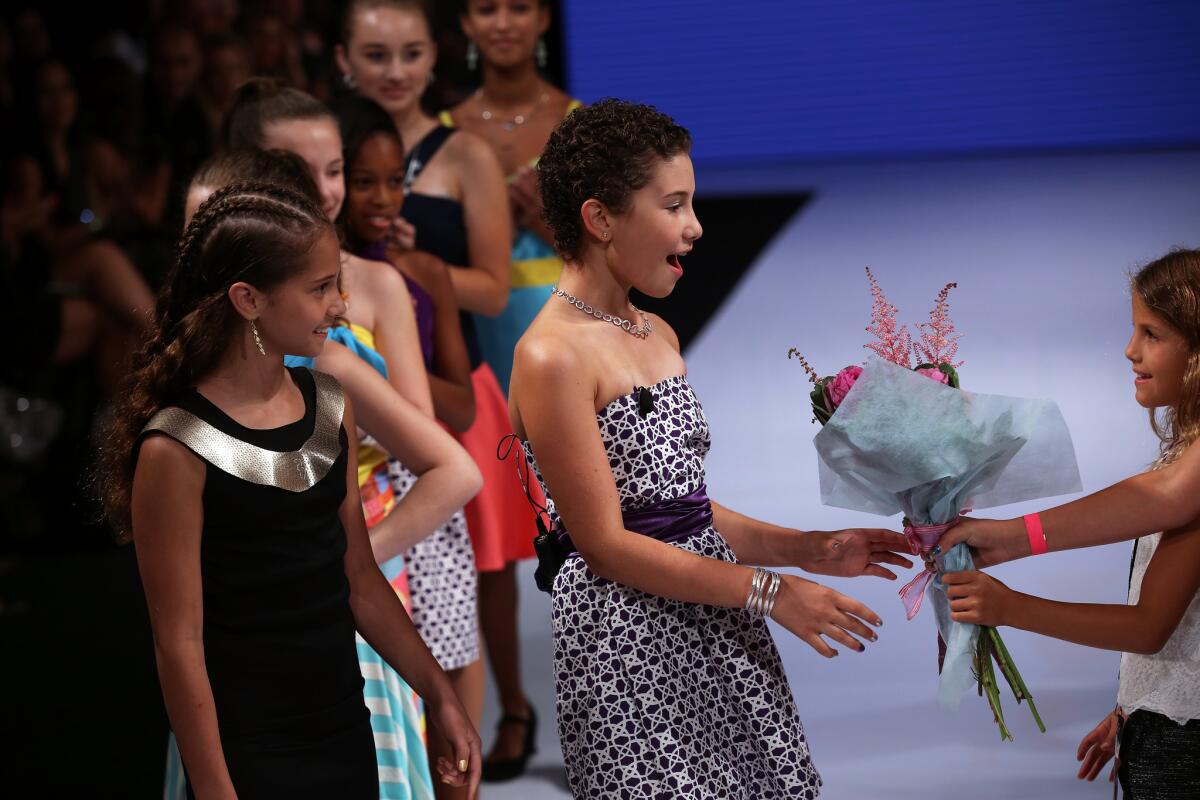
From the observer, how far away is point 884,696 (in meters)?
3.79

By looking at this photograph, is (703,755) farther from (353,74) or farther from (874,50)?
(874,50)

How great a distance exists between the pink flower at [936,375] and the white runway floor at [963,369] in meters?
1.54

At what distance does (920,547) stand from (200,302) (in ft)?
3.20

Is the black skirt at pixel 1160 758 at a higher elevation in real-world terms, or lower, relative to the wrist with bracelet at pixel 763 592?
lower

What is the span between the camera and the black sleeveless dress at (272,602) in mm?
1791

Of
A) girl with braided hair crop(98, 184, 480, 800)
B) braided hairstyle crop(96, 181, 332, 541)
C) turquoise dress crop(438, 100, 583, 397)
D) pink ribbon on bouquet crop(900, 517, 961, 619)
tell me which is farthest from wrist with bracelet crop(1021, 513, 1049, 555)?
turquoise dress crop(438, 100, 583, 397)

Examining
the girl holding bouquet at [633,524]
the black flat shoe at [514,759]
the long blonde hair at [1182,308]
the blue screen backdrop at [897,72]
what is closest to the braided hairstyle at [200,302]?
the girl holding bouquet at [633,524]

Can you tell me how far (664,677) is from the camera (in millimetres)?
2041

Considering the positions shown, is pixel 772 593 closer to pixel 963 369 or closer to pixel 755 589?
pixel 755 589

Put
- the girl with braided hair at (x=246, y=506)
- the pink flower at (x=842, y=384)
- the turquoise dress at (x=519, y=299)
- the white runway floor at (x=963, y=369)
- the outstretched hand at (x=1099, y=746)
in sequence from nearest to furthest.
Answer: the girl with braided hair at (x=246, y=506) → the pink flower at (x=842, y=384) → the outstretched hand at (x=1099, y=746) → the white runway floor at (x=963, y=369) → the turquoise dress at (x=519, y=299)

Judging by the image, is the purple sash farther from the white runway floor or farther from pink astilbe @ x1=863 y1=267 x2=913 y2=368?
the white runway floor

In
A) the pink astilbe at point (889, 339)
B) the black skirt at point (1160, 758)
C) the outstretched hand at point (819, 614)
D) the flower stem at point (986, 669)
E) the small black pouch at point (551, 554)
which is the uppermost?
the pink astilbe at point (889, 339)

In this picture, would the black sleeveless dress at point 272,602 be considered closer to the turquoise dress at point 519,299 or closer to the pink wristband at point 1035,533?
the pink wristband at point 1035,533

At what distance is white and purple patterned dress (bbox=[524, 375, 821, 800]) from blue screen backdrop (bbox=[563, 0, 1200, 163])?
9303mm
